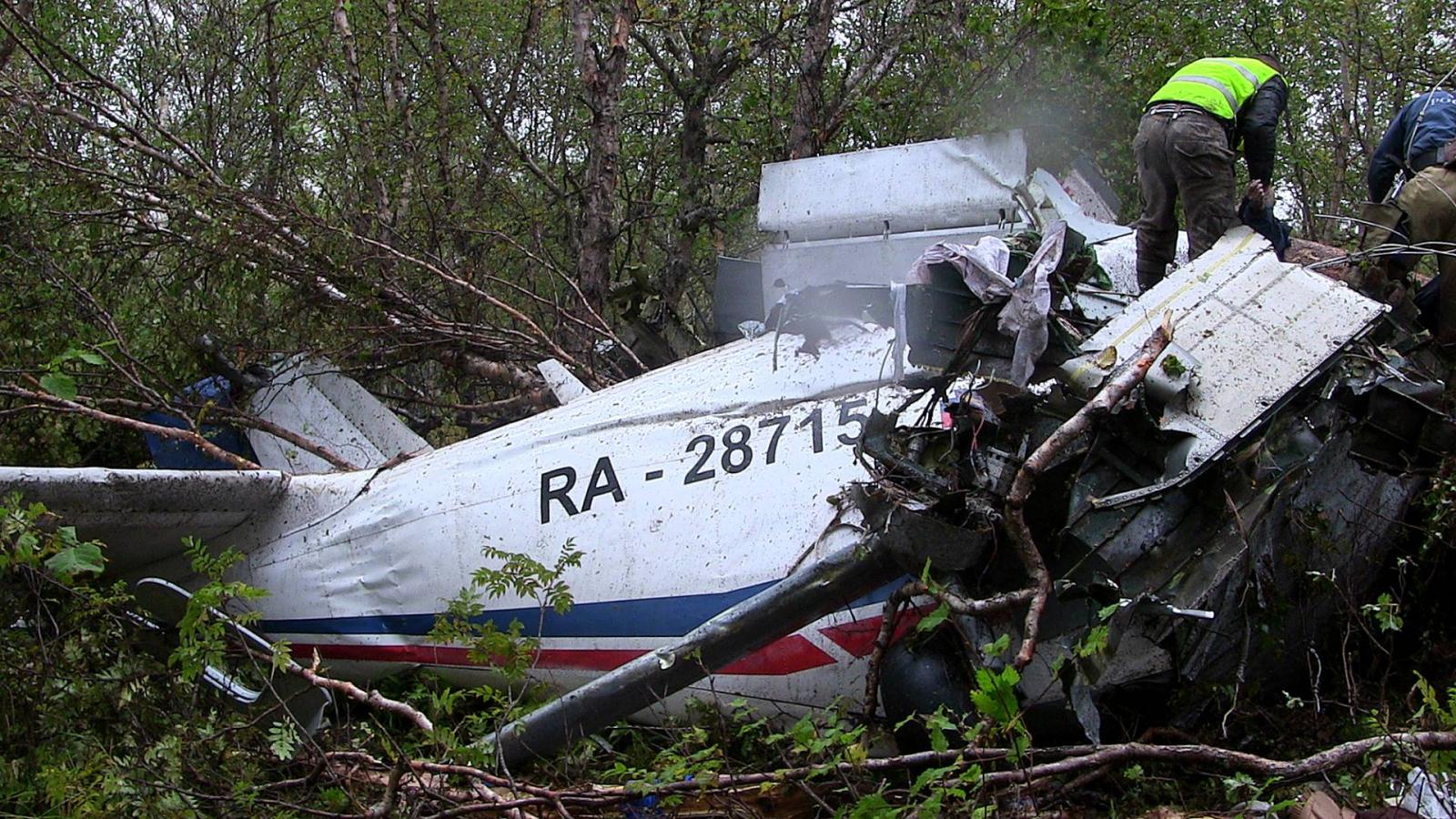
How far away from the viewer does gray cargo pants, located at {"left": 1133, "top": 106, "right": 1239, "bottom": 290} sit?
506cm

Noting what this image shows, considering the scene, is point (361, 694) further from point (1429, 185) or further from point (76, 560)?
point (1429, 185)

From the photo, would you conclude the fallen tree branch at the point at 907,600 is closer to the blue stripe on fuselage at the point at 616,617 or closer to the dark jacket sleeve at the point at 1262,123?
the blue stripe on fuselage at the point at 616,617

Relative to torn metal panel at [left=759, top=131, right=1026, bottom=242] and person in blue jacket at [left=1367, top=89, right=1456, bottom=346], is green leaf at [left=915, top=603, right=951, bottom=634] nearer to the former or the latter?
person in blue jacket at [left=1367, top=89, right=1456, bottom=346]

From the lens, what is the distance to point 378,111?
10273 millimetres

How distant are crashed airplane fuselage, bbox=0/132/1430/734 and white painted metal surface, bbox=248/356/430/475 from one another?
3.25 feet

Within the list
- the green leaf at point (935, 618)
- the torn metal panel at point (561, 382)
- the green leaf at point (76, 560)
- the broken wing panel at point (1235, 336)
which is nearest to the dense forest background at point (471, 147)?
the green leaf at point (76, 560)

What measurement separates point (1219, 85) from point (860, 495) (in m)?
2.68

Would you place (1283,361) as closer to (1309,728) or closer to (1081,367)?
(1081,367)

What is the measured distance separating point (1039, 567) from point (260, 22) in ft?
35.0

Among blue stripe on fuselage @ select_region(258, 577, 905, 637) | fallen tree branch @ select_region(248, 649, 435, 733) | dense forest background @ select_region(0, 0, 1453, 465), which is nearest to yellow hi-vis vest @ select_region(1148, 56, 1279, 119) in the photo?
dense forest background @ select_region(0, 0, 1453, 465)

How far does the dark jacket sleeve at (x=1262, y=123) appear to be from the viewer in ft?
17.5

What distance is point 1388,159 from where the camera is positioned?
5.44m

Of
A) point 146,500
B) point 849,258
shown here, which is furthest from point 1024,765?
point 146,500

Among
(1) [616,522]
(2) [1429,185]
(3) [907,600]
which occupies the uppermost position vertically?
(2) [1429,185]
